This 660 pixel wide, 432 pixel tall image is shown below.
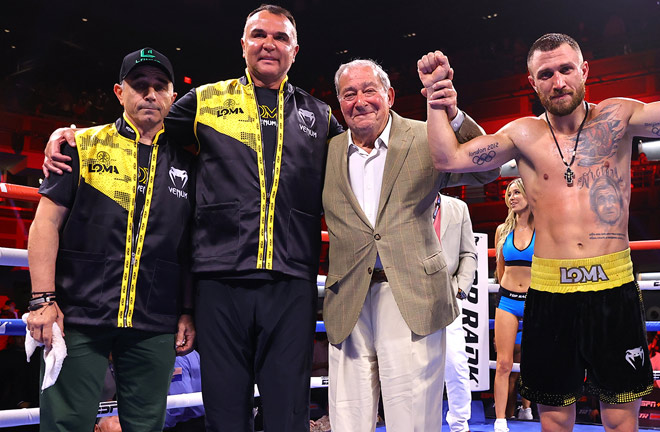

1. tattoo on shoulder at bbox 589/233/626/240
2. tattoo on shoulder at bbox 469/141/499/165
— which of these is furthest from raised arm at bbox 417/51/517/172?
tattoo on shoulder at bbox 589/233/626/240

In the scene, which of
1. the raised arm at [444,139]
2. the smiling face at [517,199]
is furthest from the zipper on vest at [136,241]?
the smiling face at [517,199]

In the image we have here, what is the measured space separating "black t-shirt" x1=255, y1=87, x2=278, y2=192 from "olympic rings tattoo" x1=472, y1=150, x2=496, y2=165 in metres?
0.60

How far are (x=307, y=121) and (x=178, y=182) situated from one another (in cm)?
45

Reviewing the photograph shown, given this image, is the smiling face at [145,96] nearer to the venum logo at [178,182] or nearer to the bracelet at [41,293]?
the venum logo at [178,182]

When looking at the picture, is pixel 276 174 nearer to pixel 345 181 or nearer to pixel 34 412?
pixel 345 181

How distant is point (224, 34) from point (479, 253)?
802 centimetres

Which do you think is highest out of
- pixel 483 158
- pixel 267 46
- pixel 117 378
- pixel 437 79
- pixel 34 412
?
pixel 267 46

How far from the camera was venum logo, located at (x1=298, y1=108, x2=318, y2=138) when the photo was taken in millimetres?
1868

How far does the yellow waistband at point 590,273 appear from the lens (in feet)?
5.60

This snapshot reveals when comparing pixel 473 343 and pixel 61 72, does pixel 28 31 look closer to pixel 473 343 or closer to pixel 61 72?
pixel 61 72

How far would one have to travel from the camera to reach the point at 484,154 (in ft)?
5.87

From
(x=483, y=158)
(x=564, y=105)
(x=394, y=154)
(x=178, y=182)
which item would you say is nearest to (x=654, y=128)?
(x=564, y=105)

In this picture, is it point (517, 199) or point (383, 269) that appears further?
point (517, 199)

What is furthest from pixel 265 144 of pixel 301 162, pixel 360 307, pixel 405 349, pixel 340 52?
pixel 340 52
